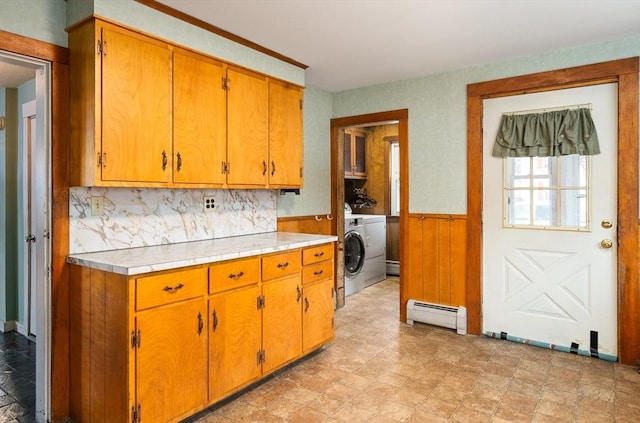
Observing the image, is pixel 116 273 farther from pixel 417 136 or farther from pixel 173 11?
pixel 417 136

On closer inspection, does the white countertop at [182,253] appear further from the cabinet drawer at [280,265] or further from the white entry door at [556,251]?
the white entry door at [556,251]

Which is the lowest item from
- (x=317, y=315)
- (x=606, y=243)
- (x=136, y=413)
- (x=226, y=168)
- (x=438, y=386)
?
(x=438, y=386)

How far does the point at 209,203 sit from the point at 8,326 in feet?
8.01

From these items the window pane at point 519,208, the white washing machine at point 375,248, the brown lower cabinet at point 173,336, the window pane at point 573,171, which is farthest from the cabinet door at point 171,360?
the white washing machine at point 375,248

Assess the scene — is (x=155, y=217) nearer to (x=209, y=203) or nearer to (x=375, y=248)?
(x=209, y=203)

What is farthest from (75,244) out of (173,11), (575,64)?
(575,64)

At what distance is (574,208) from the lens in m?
3.27

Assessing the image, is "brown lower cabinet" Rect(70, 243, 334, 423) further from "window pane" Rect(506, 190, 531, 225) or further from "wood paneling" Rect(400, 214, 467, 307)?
"window pane" Rect(506, 190, 531, 225)

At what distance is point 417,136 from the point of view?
158 inches

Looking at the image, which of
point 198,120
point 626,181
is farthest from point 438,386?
point 198,120

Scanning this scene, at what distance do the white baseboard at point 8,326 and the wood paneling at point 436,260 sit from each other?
376cm

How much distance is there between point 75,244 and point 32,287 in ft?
5.71

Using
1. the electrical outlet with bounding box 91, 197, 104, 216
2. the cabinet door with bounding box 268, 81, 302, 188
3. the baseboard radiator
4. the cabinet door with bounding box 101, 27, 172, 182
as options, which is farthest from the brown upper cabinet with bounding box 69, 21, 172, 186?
the baseboard radiator

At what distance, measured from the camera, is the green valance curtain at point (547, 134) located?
317cm
